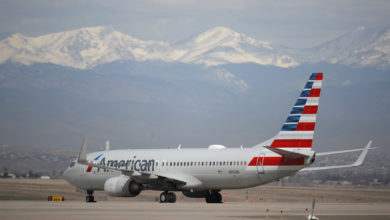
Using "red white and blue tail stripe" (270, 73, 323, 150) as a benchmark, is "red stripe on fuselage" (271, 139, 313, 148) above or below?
below

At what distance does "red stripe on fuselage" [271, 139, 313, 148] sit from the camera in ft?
132

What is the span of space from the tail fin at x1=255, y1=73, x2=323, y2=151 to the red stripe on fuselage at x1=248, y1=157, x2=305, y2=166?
0.67 metres

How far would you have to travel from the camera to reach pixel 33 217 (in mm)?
27859

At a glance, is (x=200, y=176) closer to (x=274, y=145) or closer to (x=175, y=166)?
(x=175, y=166)

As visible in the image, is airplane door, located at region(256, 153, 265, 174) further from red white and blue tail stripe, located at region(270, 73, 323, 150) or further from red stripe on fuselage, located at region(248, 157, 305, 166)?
red white and blue tail stripe, located at region(270, 73, 323, 150)

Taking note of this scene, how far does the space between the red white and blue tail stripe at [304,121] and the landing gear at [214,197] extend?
7903 mm

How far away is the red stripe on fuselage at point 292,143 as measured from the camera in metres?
40.2

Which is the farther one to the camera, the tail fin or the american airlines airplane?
the american airlines airplane

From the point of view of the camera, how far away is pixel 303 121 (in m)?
40.5

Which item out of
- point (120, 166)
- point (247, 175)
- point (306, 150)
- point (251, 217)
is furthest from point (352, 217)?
point (120, 166)

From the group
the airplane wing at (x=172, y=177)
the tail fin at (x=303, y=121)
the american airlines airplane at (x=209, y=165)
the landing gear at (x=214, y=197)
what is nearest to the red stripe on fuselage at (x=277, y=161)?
the american airlines airplane at (x=209, y=165)

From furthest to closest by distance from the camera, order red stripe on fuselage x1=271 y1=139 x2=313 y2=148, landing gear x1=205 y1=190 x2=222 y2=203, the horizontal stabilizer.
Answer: landing gear x1=205 y1=190 x2=222 y2=203
red stripe on fuselage x1=271 y1=139 x2=313 y2=148
the horizontal stabilizer

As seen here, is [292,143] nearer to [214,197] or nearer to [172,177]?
[214,197]

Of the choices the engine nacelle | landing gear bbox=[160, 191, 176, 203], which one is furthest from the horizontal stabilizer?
the engine nacelle
